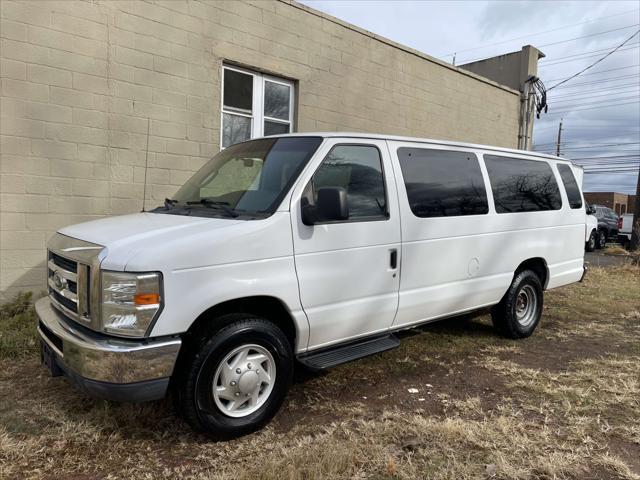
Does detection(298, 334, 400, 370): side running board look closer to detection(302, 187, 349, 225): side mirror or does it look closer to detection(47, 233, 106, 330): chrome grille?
detection(302, 187, 349, 225): side mirror

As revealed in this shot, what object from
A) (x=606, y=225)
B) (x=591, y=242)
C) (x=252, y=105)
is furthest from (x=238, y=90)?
(x=606, y=225)

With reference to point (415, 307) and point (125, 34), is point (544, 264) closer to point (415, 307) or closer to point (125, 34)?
point (415, 307)

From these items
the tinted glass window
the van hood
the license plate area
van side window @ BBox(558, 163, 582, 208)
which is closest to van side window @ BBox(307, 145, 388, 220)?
the van hood

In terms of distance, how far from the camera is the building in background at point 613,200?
54.9m

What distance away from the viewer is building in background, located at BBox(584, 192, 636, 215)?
54938 mm

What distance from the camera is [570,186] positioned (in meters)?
6.14

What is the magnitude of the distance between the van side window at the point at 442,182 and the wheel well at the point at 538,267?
3.49 feet

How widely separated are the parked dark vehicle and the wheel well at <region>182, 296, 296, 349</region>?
20198 millimetres

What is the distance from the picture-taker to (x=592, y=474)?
9.80 ft

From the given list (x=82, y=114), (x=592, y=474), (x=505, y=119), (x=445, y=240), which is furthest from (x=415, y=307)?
(x=505, y=119)

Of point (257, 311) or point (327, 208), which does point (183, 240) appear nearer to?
point (257, 311)

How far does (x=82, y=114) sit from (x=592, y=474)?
635cm

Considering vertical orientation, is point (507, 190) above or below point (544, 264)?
above

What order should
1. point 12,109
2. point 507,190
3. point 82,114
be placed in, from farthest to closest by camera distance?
1. point 82,114
2. point 12,109
3. point 507,190
